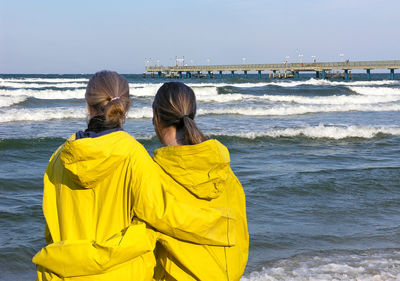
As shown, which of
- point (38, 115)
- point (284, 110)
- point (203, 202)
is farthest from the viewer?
point (284, 110)

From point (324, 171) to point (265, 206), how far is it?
2317 millimetres

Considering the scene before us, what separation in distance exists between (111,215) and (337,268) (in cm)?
282

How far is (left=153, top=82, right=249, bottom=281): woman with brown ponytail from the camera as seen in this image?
1.72 m

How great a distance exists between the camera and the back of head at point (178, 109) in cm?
176

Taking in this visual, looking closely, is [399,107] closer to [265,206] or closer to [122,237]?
[265,206]

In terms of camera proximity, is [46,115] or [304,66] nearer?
[46,115]

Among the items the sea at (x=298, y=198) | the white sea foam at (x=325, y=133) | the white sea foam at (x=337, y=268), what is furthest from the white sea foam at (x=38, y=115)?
the white sea foam at (x=337, y=268)

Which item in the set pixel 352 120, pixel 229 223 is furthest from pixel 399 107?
pixel 229 223

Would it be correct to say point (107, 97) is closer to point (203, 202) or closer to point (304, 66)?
point (203, 202)

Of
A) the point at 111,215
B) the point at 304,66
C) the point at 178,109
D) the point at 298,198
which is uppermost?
the point at 304,66

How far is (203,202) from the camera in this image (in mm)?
1778

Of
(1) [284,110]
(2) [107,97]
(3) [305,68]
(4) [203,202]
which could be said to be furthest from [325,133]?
(3) [305,68]

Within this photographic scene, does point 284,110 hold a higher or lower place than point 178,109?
lower

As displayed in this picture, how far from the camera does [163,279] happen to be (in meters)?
1.86
